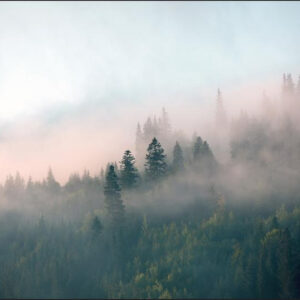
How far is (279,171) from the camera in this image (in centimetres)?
9381

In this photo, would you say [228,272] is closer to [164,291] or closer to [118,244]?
[164,291]

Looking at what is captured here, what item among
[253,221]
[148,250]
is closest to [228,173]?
[253,221]

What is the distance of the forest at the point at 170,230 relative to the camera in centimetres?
6562

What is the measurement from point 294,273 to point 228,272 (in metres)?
10.5

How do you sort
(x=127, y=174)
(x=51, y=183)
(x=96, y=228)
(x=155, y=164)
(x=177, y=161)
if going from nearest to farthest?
(x=96, y=228) → (x=127, y=174) → (x=155, y=164) → (x=177, y=161) → (x=51, y=183)

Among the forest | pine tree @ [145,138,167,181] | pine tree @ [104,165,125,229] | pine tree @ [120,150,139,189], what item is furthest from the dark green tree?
pine tree @ [145,138,167,181]

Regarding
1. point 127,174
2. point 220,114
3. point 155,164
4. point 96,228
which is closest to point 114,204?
point 96,228

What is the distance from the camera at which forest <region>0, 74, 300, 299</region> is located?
215ft

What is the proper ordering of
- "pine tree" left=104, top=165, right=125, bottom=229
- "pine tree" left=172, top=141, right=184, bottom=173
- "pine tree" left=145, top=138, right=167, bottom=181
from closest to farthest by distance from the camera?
"pine tree" left=104, top=165, right=125, bottom=229 → "pine tree" left=145, top=138, right=167, bottom=181 → "pine tree" left=172, top=141, right=184, bottom=173

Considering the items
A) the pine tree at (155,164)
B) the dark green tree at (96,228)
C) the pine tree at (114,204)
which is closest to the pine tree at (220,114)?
the pine tree at (155,164)

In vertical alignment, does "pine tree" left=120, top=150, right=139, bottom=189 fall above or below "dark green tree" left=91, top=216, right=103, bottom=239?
above

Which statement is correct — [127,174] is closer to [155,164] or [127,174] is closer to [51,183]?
[155,164]

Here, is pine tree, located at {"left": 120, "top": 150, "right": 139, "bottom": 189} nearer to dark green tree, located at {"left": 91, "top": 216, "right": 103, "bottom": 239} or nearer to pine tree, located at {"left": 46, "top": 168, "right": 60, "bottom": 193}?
dark green tree, located at {"left": 91, "top": 216, "right": 103, "bottom": 239}

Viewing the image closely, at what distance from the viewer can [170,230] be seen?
80.9m
